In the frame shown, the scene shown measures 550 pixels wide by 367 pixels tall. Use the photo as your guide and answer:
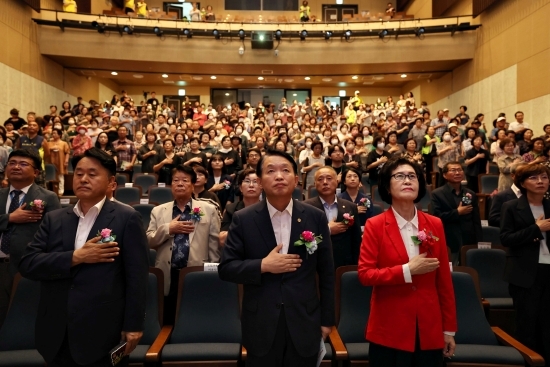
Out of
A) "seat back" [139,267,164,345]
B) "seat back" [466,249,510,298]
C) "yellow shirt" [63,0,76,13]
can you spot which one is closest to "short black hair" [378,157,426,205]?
"seat back" [139,267,164,345]

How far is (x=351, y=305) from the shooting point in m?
3.09

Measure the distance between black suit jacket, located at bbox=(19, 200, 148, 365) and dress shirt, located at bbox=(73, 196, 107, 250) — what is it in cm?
2

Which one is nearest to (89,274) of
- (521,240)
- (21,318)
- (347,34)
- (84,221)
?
(84,221)

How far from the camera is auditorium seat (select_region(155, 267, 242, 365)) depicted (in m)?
2.98

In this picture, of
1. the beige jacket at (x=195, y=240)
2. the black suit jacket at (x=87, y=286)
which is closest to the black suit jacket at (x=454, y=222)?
the beige jacket at (x=195, y=240)

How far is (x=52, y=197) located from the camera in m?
3.18

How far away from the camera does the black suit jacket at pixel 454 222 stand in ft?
13.8

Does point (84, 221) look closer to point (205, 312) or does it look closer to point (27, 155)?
point (205, 312)

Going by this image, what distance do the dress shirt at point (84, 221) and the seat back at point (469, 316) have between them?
7.25ft

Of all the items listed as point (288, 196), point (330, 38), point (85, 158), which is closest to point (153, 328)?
point (85, 158)

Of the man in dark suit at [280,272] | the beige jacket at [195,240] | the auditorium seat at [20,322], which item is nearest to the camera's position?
the man in dark suit at [280,272]

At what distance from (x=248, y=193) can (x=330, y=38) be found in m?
12.1

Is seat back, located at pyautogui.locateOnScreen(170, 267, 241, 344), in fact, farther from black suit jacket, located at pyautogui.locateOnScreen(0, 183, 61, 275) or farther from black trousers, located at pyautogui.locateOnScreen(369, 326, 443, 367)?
black trousers, located at pyautogui.locateOnScreen(369, 326, 443, 367)

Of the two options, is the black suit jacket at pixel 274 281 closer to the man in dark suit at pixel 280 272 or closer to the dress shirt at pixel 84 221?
the man in dark suit at pixel 280 272
